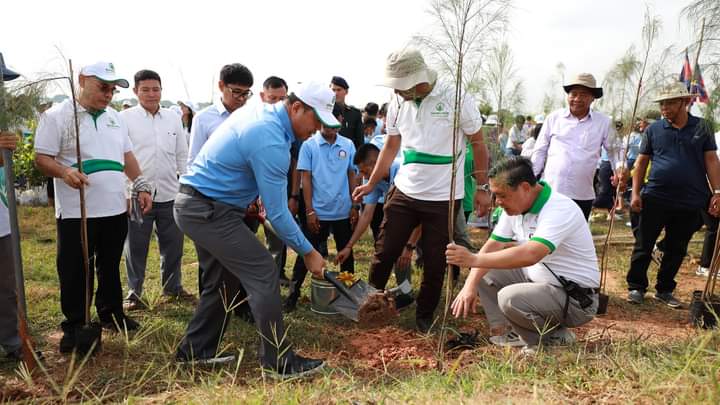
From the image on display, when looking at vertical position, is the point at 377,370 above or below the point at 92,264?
below

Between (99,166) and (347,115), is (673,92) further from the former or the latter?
(99,166)

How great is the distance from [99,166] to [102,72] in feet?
2.10

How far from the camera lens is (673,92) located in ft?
15.1

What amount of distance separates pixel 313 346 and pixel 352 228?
153cm

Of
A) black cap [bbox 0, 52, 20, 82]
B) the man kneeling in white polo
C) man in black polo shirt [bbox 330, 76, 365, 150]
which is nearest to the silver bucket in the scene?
the man kneeling in white polo

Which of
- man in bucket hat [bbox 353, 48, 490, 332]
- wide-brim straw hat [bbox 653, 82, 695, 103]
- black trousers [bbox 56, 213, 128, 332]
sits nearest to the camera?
black trousers [bbox 56, 213, 128, 332]

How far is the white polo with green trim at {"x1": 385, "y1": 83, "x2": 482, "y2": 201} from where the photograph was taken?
155 inches

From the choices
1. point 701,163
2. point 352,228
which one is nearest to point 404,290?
point 352,228

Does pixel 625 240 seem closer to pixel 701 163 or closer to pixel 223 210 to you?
pixel 701 163

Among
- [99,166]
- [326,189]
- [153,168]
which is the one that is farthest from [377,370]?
[153,168]

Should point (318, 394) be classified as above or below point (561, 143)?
below

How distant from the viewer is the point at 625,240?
794 centimetres

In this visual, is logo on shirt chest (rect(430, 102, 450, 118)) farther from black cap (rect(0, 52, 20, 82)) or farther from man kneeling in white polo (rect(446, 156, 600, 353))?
black cap (rect(0, 52, 20, 82))

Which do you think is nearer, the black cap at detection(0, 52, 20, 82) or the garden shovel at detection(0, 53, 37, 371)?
the garden shovel at detection(0, 53, 37, 371)
